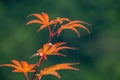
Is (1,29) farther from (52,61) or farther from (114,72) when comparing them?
(114,72)

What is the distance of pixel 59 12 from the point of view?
8.57 metres

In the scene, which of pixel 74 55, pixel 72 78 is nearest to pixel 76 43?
pixel 74 55

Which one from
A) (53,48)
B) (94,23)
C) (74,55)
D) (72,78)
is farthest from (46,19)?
(94,23)

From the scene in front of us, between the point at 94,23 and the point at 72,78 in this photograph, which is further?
the point at 94,23

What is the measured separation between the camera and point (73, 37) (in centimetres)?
848

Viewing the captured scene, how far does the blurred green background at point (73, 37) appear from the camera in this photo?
312 inches

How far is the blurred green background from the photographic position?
7.93 meters

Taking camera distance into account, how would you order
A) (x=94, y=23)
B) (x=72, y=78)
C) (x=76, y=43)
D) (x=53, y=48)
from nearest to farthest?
(x=53, y=48) < (x=72, y=78) < (x=76, y=43) < (x=94, y=23)

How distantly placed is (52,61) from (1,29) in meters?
1.19

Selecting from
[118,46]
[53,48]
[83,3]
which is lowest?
[53,48]

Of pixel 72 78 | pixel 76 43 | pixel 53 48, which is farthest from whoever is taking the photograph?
pixel 76 43

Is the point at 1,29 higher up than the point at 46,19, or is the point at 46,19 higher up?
the point at 1,29

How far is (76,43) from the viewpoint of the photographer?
8.33 meters

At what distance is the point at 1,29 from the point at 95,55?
158cm
